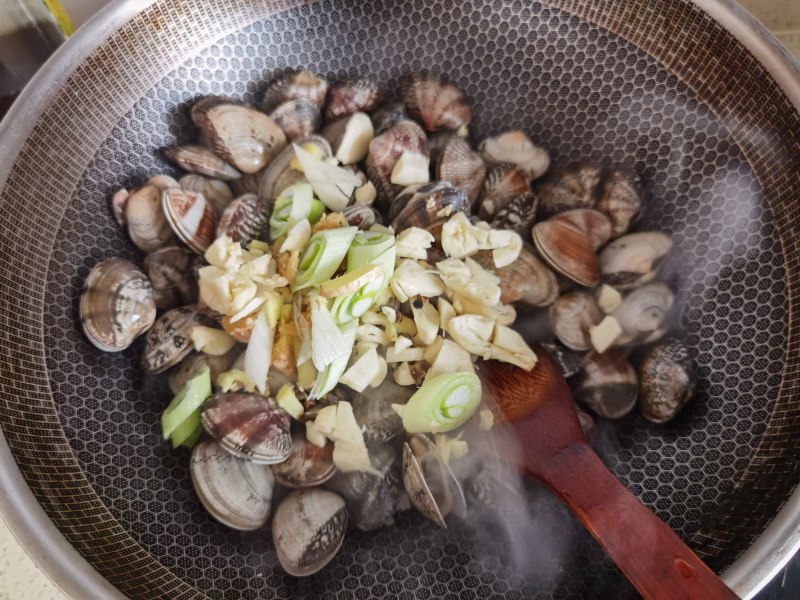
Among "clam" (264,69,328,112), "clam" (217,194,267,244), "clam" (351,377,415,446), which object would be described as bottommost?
"clam" (351,377,415,446)

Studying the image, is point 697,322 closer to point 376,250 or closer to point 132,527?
point 376,250

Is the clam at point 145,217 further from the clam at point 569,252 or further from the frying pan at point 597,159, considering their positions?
the clam at point 569,252

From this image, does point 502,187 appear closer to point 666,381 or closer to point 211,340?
point 666,381

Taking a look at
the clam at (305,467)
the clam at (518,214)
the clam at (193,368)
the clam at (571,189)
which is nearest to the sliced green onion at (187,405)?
the clam at (193,368)

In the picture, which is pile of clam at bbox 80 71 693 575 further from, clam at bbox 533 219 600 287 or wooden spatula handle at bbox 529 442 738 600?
wooden spatula handle at bbox 529 442 738 600

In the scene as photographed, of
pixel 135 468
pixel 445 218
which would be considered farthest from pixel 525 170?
pixel 135 468

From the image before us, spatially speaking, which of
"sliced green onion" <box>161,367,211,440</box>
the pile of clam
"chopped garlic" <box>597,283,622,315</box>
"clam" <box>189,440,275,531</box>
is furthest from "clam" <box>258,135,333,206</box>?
"chopped garlic" <box>597,283,622,315</box>
